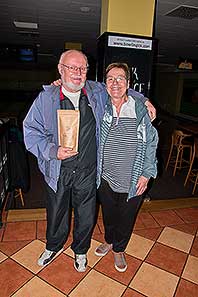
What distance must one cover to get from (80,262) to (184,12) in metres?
3.45

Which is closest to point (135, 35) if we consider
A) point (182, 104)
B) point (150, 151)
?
point (150, 151)

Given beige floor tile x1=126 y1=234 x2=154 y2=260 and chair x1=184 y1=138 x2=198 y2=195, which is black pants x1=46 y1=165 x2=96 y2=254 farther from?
chair x1=184 y1=138 x2=198 y2=195

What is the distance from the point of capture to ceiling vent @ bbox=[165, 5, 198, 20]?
3.29 meters

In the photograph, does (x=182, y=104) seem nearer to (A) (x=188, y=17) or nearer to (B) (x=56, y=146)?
(A) (x=188, y=17)

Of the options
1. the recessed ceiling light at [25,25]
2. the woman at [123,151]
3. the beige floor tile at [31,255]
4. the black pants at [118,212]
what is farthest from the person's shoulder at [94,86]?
the recessed ceiling light at [25,25]

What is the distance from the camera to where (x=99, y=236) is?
2.13 m

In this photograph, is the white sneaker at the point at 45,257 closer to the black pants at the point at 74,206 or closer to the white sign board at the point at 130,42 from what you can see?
the black pants at the point at 74,206

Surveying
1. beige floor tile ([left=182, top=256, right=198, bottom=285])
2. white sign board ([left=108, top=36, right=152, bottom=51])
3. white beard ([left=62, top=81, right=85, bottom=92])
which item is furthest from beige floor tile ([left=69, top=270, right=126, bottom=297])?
white sign board ([left=108, top=36, right=152, bottom=51])

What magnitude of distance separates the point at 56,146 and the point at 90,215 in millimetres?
548

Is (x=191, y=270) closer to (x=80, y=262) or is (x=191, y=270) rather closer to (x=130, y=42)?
(x=80, y=262)

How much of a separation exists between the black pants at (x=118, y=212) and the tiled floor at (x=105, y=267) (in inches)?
8.2

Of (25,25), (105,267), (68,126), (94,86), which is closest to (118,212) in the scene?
(105,267)

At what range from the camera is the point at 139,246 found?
79.9 inches

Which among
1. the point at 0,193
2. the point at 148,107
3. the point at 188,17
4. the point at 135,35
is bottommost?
the point at 0,193
